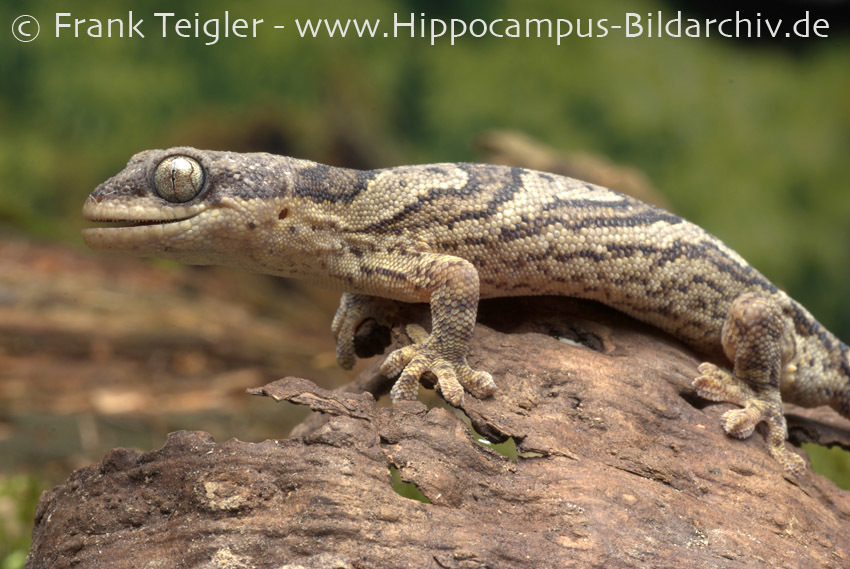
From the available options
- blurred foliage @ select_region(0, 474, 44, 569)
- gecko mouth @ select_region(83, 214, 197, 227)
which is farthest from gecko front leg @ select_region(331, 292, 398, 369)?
blurred foliage @ select_region(0, 474, 44, 569)

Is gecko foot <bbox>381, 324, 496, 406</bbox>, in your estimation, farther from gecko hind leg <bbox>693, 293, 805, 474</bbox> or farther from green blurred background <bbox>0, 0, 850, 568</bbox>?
green blurred background <bbox>0, 0, 850, 568</bbox>

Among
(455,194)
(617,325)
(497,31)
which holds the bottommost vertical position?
(617,325)

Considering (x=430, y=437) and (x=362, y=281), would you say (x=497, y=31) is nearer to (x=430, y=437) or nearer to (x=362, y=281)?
(x=362, y=281)

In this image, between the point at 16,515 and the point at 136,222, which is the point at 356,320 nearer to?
the point at 136,222

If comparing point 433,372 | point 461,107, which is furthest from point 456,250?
point 461,107

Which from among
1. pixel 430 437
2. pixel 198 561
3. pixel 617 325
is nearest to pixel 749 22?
pixel 617 325
